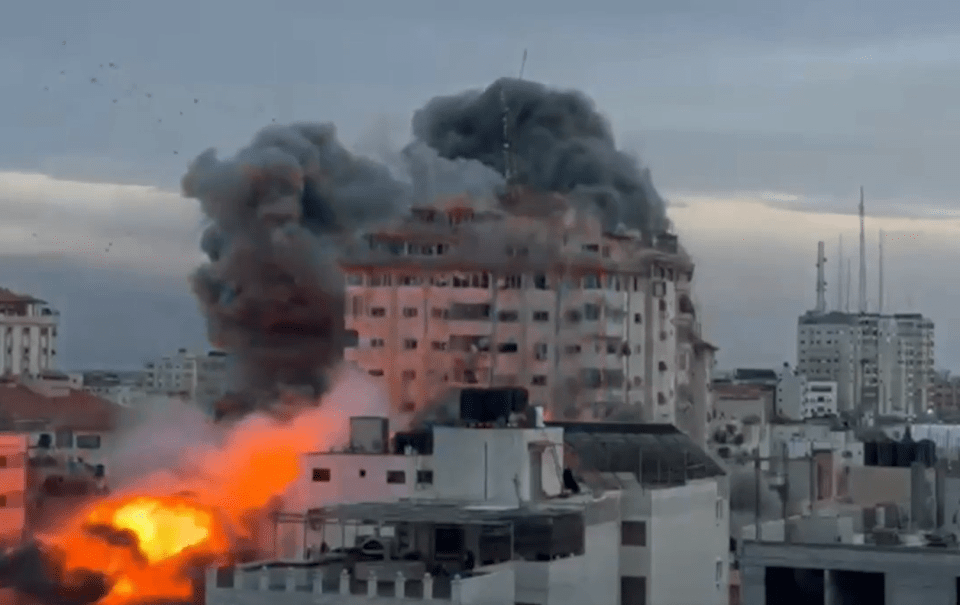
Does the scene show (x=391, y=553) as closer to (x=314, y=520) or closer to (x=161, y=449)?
(x=314, y=520)

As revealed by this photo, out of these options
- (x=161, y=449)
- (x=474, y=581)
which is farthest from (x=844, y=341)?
(x=474, y=581)

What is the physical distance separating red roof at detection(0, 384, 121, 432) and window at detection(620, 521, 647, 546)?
120 ft

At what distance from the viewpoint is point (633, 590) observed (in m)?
38.8

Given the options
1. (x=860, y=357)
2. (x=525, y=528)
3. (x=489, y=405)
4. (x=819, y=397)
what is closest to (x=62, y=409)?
(x=489, y=405)

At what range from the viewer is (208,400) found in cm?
7256

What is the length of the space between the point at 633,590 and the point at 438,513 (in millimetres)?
5558

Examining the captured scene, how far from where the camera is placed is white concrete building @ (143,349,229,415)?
244ft

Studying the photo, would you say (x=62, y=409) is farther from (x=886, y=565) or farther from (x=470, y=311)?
(x=886, y=565)

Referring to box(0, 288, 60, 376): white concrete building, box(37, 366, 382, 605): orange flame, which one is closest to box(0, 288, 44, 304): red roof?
box(0, 288, 60, 376): white concrete building

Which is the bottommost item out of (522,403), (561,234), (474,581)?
(474,581)

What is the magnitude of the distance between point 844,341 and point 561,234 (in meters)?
111

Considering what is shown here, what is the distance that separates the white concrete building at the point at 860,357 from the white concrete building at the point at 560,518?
123600 mm

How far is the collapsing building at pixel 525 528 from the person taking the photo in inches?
1288

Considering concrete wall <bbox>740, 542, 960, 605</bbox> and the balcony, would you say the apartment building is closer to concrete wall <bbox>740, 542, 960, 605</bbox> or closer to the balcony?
the balcony
